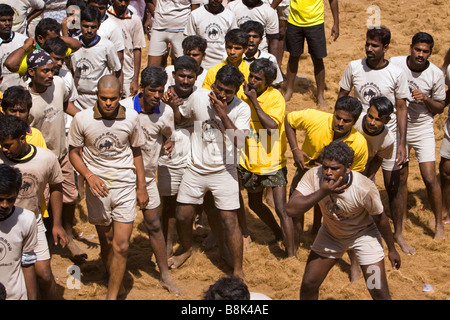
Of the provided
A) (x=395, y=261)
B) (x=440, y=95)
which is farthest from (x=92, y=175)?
(x=440, y=95)

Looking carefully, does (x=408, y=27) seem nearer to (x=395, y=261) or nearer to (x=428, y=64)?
(x=428, y=64)

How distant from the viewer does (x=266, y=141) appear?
26.8 ft

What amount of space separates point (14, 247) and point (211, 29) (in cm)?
481

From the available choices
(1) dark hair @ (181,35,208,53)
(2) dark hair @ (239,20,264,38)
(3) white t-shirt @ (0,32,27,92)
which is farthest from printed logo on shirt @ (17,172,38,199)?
(2) dark hair @ (239,20,264,38)

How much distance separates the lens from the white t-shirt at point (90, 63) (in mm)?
8938

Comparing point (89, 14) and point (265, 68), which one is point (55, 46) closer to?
point (89, 14)

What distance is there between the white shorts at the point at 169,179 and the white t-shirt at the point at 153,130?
0.37 metres

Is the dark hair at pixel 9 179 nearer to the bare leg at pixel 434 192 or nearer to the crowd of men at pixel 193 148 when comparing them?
the crowd of men at pixel 193 148

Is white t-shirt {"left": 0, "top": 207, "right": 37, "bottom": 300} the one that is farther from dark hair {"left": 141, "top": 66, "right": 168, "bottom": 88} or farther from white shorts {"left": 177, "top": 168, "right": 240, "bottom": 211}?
white shorts {"left": 177, "top": 168, "right": 240, "bottom": 211}

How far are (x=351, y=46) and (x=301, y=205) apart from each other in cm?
741

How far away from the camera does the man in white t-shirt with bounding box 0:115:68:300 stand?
623 centimetres

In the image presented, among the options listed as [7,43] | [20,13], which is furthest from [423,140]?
[20,13]

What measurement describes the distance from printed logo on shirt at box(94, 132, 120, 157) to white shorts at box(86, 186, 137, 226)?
35 cm

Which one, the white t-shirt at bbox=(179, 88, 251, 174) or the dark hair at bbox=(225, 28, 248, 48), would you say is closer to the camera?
the white t-shirt at bbox=(179, 88, 251, 174)
